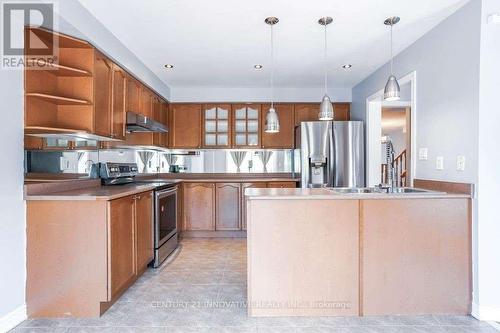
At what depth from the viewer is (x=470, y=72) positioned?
229 cm

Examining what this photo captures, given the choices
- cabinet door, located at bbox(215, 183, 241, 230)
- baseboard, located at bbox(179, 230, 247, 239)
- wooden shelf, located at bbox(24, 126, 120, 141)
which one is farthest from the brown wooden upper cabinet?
wooden shelf, located at bbox(24, 126, 120, 141)

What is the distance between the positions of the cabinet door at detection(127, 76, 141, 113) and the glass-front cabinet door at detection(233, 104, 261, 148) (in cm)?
171

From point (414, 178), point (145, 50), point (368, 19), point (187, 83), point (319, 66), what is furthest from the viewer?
point (187, 83)

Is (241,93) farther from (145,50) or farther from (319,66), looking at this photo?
(145,50)

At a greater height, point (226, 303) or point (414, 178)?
point (414, 178)

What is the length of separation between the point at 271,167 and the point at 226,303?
295 cm

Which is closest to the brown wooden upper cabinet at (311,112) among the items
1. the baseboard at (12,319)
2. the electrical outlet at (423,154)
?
the electrical outlet at (423,154)

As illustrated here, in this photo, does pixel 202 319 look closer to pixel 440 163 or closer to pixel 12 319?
pixel 12 319

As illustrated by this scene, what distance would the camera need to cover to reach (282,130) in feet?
16.4

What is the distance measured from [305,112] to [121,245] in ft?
11.4

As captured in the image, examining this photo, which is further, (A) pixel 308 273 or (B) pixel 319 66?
(B) pixel 319 66

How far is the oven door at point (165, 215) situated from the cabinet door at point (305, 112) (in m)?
2.26

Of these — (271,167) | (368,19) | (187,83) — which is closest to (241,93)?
(187,83)

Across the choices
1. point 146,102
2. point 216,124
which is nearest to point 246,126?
point 216,124
